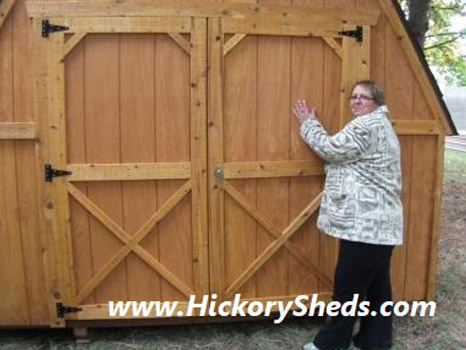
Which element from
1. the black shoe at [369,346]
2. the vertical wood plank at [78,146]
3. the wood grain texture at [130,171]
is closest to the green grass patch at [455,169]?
the black shoe at [369,346]

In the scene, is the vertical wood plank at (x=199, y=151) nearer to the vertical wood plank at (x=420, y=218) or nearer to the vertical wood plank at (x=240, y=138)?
the vertical wood plank at (x=240, y=138)

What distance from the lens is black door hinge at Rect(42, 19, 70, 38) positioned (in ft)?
10.3

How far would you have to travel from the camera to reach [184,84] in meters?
3.31

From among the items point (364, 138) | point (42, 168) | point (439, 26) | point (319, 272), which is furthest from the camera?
point (439, 26)

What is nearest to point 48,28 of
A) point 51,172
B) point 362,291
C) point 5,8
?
point 5,8

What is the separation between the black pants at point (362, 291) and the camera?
3090mm

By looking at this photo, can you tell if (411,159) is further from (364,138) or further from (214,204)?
(214,204)

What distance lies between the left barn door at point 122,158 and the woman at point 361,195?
95 cm

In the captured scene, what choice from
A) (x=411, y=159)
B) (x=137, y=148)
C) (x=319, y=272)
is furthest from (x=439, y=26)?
(x=137, y=148)

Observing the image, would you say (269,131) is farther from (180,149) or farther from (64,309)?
(64,309)

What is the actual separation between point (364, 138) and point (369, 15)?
1103mm

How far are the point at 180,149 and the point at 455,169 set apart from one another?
9007 millimetres

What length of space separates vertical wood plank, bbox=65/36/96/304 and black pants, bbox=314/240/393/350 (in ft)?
5.98

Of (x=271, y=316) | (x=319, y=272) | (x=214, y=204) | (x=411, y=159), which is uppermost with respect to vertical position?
(x=411, y=159)
